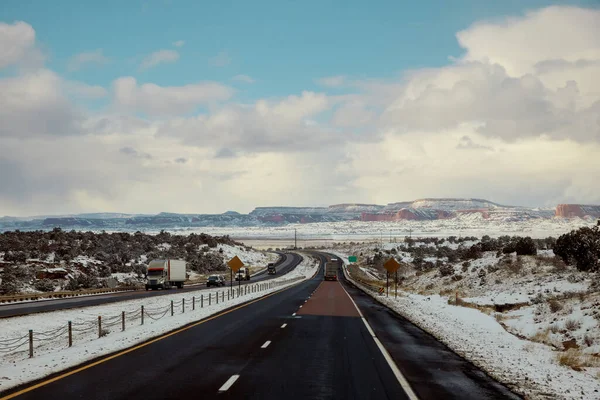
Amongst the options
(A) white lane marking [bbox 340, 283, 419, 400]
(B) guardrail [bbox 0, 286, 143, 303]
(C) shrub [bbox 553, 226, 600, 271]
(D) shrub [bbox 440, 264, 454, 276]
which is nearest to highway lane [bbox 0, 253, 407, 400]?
(A) white lane marking [bbox 340, 283, 419, 400]

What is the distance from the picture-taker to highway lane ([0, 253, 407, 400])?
1224cm

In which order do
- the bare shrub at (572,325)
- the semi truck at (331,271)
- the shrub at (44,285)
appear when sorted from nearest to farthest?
the bare shrub at (572,325) < the shrub at (44,285) < the semi truck at (331,271)

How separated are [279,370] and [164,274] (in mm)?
57386

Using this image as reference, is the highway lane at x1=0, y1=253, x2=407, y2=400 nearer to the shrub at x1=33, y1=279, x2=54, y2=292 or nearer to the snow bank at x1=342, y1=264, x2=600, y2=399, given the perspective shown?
the snow bank at x1=342, y1=264, x2=600, y2=399

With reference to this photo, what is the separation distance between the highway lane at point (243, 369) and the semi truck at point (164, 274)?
1788 inches

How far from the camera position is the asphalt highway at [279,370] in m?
12.3

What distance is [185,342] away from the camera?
21.0 m

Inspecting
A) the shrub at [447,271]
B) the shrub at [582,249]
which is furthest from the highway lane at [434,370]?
the shrub at [447,271]

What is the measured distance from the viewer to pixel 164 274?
70.4 metres

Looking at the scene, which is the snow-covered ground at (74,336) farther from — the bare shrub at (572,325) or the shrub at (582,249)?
→ the shrub at (582,249)

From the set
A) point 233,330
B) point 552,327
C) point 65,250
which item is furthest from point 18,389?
point 65,250

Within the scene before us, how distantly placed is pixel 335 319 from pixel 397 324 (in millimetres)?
3764

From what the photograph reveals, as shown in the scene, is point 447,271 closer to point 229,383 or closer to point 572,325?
point 572,325

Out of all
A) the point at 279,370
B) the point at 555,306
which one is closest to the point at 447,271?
the point at 555,306
